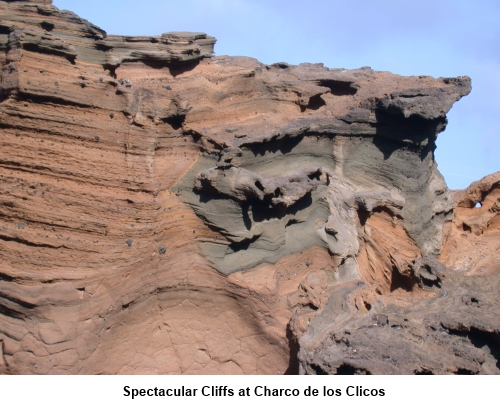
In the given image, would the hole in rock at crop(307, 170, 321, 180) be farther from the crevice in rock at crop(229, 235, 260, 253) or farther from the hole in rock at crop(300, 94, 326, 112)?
the crevice in rock at crop(229, 235, 260, 253)

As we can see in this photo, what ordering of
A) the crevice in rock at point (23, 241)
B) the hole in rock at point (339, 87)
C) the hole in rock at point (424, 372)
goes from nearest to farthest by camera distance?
the hole in rock at point (424, 372), the crevice in rock at point (23, 241), the hole in rock at point (339, 87)

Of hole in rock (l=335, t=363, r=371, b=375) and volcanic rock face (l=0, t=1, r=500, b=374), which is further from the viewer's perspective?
volcanic rock face (l=0, t=1, r=500, b=374)

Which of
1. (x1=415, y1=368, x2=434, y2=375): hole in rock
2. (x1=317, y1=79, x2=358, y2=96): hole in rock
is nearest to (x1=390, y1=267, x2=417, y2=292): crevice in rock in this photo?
(x1=415, y1=368, x2=434, y2=375): hole in rock

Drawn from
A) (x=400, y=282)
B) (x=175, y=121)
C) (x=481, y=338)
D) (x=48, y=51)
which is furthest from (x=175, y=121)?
(x=481, y=338)

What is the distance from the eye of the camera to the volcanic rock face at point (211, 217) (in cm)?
574

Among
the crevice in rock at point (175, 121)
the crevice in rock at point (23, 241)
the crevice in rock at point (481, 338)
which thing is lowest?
the crevice in rock at point (481, 338)

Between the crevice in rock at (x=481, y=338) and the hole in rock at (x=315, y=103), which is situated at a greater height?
the hole in rock at (x=315, y=103)

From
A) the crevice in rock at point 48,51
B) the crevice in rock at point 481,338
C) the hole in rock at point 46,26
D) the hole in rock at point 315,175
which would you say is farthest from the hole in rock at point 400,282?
the hole in rock at point 46,26

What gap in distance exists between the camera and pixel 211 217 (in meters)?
6.47

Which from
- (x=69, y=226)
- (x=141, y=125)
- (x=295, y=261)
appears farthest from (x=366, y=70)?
(x=69, y=226)

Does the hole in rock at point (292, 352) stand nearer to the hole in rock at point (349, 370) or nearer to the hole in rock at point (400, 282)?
the hole in rock at point (349, 370)

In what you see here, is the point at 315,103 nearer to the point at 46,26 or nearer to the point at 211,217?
the point at 211,217

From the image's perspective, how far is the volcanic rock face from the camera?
18.8 ft

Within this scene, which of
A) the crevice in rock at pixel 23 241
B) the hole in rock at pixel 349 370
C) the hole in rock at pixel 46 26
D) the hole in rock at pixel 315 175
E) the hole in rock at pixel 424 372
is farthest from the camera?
the hole in rock at pixel 315 175
